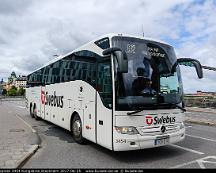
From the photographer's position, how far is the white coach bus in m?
7.00

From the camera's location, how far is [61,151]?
334 inches

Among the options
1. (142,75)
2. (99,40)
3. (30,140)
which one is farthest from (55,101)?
(142,75)

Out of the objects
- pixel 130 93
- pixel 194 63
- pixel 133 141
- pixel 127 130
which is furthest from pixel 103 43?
pixel 133 141

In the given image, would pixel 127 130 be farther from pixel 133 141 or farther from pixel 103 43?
pixel 103 43

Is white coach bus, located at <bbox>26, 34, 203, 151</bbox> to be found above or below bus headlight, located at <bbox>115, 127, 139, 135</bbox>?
above

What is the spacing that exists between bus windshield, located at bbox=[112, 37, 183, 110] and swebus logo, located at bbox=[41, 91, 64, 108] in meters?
4.86

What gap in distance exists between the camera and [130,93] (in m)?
7.01

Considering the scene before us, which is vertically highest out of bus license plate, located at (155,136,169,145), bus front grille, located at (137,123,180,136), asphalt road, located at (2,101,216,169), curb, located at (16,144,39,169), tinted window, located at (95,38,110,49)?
tinted window, located at (95,38,110,49)

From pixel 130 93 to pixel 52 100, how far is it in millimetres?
6876

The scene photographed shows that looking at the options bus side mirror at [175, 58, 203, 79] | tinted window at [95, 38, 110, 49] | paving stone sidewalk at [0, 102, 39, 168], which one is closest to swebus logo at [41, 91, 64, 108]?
paving stone sidewalk at [0, 102, 39, 168]

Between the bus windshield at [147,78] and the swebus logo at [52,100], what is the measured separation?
4.86 metres

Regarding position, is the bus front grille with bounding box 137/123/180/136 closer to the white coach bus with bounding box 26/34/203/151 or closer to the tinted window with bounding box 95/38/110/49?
the white coach bus with bounding box 26/34/203/151

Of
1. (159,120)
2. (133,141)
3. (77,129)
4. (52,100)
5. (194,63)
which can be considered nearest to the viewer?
(133,141)

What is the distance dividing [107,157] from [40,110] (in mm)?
9015
